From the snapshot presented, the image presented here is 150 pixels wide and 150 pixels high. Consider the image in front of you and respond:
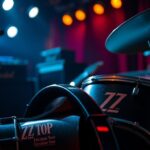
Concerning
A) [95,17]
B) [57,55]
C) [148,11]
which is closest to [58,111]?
[148,11]

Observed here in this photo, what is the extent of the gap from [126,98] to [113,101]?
0.04 meters

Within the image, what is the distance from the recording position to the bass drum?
99 centimetres

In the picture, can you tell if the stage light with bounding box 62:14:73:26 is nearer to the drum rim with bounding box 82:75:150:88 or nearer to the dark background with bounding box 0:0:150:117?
the dark background with bounding box 0:0:150:117

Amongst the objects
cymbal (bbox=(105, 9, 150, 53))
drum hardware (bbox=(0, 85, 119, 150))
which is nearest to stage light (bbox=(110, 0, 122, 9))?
cymbal (bbox=(105, 9, 150, 53))

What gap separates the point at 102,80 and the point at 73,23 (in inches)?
136

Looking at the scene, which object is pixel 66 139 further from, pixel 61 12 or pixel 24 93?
pixel 61 12

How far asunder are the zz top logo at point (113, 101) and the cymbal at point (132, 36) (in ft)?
0.75

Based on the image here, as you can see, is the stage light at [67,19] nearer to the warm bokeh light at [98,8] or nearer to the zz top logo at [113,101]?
the warm bokeh light at [98,8]

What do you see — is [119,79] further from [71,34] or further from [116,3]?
[71,34]

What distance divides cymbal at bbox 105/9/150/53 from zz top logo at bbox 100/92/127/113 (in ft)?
0.75

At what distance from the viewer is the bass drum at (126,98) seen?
992mm

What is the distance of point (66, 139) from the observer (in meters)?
0.65

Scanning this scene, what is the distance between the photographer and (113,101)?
3.40ft

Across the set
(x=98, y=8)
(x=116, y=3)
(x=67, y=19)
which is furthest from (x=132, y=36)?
(x=67, y=19)
